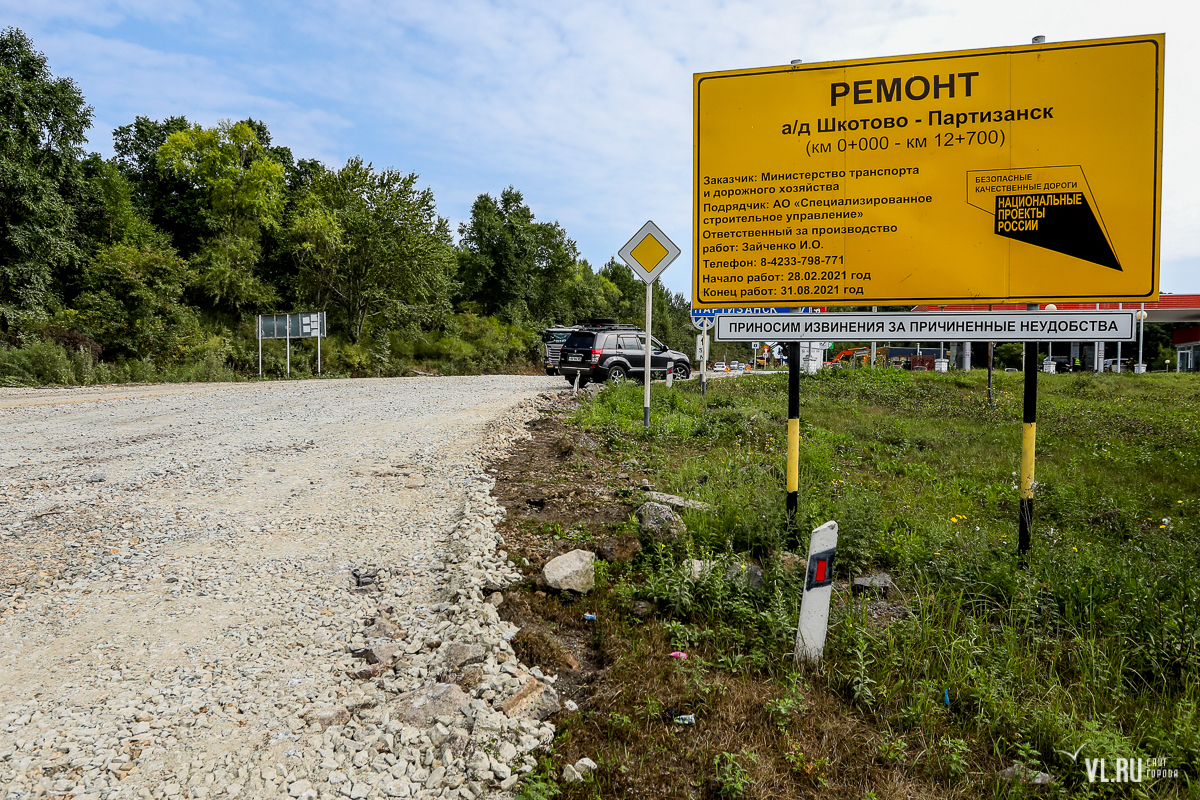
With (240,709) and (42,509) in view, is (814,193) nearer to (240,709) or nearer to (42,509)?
(240,709)

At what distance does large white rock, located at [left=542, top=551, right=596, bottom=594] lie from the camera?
→ 13.2 feet

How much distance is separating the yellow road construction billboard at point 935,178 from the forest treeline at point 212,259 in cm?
2104

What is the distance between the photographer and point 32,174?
2544 cm

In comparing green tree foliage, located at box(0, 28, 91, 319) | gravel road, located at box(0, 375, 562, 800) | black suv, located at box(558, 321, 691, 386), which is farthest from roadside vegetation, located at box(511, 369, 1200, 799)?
green tree foliage, located at box(0, 28, 91, 319)

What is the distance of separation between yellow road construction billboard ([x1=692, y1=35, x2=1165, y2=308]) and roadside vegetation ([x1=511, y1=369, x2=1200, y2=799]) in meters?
1.75

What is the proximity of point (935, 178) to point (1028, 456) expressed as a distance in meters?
1.96

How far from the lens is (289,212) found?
1426 inches

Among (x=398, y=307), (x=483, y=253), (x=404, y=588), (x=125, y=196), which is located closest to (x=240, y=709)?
(x=404, y=588)

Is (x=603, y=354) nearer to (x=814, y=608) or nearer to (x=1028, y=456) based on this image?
(x=1028, y=456)

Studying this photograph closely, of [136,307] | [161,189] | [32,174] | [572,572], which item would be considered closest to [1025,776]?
[572,572]

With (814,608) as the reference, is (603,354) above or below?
above

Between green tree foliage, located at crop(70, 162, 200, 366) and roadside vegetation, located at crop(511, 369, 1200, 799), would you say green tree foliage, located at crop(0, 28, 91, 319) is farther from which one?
roadside vegetation, located at crop(511, 369, 1200, 799)

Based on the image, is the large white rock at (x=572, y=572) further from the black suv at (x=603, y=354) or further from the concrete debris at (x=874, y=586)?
the black suv at (x=603, y=354)

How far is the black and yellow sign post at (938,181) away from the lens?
13.8 feet
